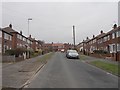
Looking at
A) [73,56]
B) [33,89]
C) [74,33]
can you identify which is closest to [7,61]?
[73,56]

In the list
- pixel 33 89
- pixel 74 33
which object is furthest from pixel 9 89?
pixel 74 33

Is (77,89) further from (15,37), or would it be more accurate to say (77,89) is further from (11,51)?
(15,37)

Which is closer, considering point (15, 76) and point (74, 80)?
point (74, 80)

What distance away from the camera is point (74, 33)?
7481 centimetres

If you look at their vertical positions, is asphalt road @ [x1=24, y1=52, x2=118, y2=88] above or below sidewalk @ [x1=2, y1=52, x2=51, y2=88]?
below

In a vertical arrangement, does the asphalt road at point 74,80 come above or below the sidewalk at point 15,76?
below

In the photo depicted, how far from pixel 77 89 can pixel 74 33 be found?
217 feet

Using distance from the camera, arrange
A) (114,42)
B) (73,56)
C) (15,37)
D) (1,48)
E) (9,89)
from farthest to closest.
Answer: (15,37) < (114,42) < (1,48) < (73,56) < (9,89)

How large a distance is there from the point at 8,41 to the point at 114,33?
79.0 feet

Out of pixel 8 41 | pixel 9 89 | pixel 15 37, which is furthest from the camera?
pixel 15 37

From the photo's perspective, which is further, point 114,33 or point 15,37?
point 15,37

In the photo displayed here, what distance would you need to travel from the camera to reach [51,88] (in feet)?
30.8

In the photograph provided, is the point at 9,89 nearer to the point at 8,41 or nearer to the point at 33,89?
the point at 33,89

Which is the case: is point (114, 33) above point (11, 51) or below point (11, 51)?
above
